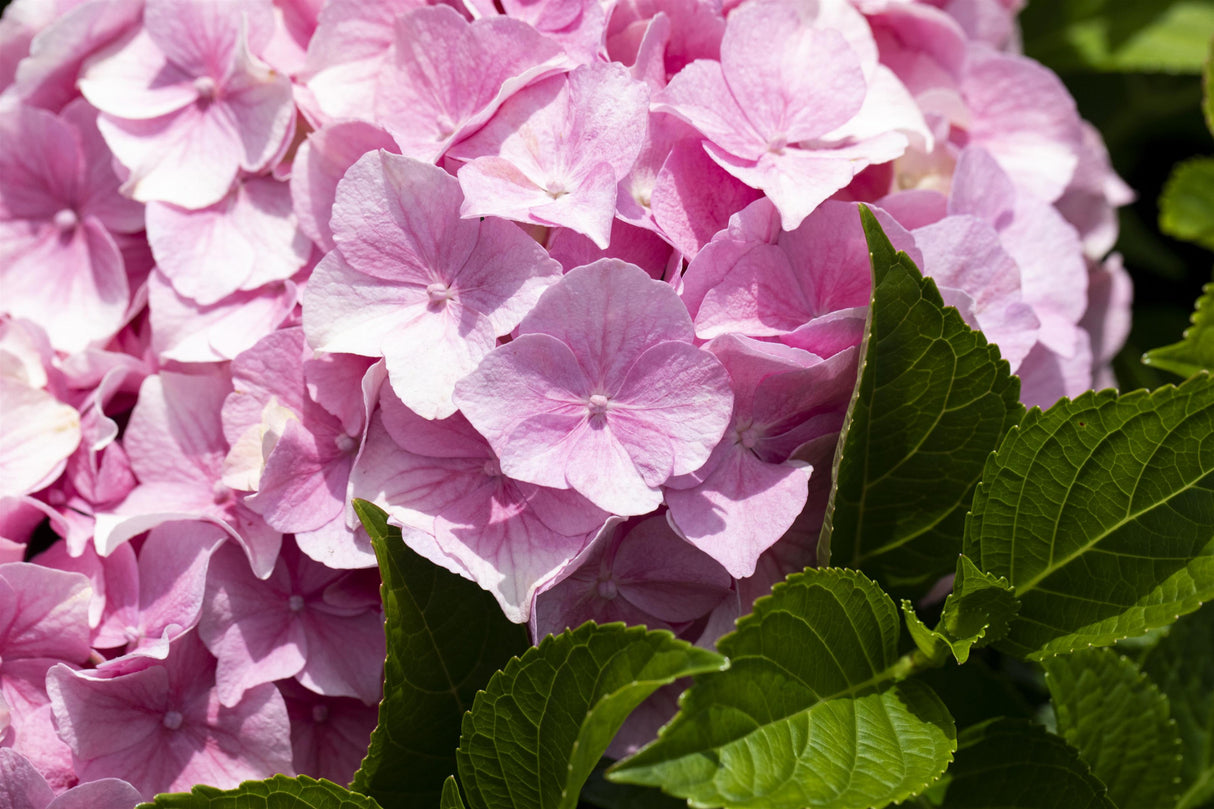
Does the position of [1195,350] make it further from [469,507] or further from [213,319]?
[213,319]

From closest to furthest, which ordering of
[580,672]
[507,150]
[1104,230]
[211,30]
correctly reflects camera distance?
1. [580,672]
2. [507,150]
3. [211,30]
4. [1104,230]

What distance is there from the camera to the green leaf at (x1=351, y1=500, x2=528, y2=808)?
0.70 metres

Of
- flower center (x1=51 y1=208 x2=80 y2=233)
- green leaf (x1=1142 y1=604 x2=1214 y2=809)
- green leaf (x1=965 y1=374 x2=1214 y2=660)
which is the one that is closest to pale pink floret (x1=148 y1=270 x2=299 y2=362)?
flower center (x1=51 y1=208 x2=80 y2=233)

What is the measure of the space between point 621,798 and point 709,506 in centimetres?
26

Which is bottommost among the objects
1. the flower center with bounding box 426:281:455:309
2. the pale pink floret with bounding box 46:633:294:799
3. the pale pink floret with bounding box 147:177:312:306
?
the pale pink floret with bounding box 46:633:294:799

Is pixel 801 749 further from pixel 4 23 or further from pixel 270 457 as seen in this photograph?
pixel 4 23

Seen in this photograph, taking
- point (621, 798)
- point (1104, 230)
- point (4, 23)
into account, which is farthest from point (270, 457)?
point (1104, 230)

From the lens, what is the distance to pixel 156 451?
806mm

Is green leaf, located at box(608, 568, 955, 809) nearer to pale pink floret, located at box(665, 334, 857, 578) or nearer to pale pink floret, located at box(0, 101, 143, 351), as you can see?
pale pink floret, located at box(665, 334, 857, 578)

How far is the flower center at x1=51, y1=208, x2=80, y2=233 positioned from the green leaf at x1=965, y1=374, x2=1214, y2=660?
724mm

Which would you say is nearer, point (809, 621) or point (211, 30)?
point (809, 621)

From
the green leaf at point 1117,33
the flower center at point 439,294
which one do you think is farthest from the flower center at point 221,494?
the green leaf at point 1117,33

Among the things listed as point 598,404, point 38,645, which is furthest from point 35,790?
point 598,404

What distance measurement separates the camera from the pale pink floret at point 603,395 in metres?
0.69
